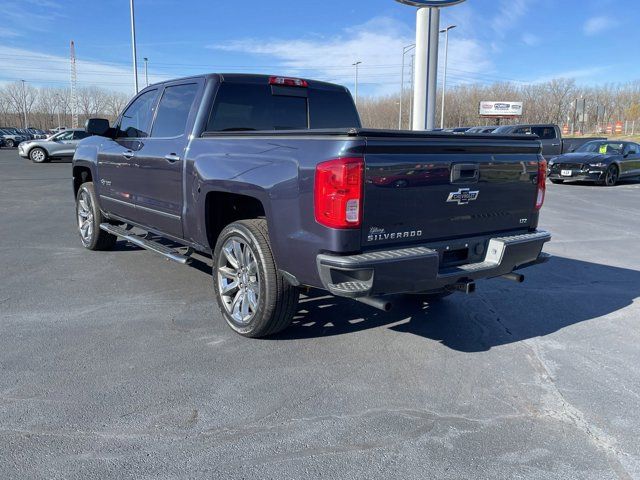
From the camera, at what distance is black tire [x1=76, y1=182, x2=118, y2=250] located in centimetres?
693

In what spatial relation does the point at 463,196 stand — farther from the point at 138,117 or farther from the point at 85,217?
A: the point at 85,217

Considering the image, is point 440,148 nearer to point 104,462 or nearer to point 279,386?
point 279,386

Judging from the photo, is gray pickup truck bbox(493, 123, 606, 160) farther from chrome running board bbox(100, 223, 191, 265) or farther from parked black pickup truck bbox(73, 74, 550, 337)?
chrome running board bbox(100, 223, 191, 265)

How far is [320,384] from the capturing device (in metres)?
3.49

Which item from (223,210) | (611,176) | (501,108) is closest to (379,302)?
(223,210)

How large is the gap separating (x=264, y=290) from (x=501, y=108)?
71.0m

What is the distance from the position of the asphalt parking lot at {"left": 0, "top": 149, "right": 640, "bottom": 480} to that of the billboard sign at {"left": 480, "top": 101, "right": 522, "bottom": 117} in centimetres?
6683

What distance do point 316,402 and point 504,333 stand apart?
1958 mm

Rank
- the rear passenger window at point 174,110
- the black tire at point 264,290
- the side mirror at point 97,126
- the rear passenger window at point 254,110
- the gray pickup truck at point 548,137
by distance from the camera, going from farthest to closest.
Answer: the gray pickup truck at point 548,137 → the side mirror at point 97,126 → the rear passenger window at point 174,110 → the rear passenger window at point 254,110 → the black tire at point 264,290

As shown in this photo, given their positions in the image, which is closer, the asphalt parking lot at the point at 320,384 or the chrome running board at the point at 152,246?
the asphalt parking lot at the point at 320,384

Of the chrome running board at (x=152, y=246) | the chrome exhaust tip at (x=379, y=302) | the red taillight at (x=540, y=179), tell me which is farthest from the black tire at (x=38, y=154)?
the chrome exhaust tip at (x=379, y=302)

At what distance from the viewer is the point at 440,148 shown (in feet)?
11.9

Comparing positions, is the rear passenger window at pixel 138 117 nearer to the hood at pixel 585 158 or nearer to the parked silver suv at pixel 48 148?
the hood at pixel 585 158

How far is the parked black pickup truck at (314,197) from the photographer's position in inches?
130
